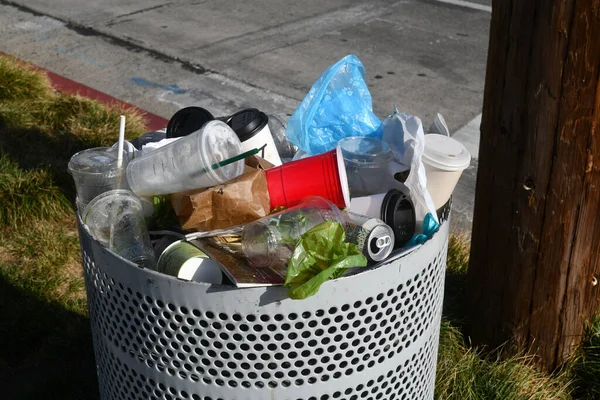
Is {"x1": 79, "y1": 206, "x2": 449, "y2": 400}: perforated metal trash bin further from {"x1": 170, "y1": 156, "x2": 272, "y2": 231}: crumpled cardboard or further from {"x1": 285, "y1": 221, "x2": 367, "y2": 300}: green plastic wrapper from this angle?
{"x1": 170, "y1": 156, "x2": 272, "y2": 231}: crumpled cardboard

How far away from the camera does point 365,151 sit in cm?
214

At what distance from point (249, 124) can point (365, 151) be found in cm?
33

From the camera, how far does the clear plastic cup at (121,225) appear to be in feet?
6.27

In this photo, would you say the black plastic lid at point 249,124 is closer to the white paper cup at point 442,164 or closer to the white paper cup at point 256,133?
the white paper cup at point 256,133

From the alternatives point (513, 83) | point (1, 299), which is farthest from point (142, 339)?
point (1, 299)

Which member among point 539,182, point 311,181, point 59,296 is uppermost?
point 311,181

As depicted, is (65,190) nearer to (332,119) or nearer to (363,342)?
(332,119)

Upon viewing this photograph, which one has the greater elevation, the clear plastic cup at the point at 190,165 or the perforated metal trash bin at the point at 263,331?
the clear plastic cup at the point at 190,165

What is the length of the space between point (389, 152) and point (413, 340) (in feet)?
1.72

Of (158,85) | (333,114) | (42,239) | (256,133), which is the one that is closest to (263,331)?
(256,133)

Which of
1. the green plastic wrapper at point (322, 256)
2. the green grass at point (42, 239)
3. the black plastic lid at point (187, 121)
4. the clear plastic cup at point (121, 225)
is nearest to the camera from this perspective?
the green plastic wrapper at point (322, 256)

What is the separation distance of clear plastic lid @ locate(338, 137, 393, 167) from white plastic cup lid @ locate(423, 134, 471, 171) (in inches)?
4.3

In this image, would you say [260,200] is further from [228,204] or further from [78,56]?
[78,56]

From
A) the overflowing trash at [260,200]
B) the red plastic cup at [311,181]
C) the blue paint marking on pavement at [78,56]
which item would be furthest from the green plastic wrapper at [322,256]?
the blue paint marking on pavement at [78,56]
